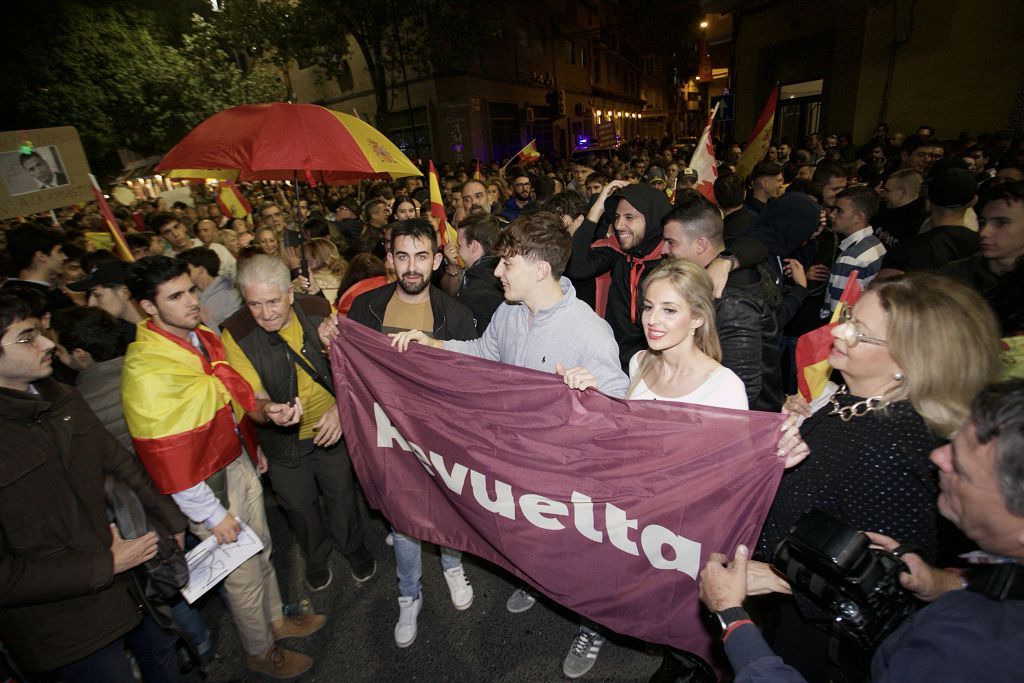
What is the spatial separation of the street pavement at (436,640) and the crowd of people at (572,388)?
126 millimetres

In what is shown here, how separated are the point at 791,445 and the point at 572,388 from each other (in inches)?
34.9

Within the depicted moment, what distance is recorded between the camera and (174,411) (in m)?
2.50

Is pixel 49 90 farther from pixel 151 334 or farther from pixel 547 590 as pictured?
pixel 547 590

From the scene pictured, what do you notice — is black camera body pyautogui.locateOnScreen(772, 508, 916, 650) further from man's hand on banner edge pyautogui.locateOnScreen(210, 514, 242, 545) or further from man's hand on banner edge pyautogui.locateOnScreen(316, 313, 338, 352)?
man's hand on banner edge pyautogui.locateOnScreen(210, 514, 242, 545)

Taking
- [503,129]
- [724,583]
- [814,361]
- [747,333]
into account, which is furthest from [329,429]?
[503,129]

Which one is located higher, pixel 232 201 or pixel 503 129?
pixel 503 129

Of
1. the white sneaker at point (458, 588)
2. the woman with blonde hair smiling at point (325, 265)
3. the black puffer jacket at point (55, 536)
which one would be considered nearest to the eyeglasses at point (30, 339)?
the black puffer jacket at point (55, 536)

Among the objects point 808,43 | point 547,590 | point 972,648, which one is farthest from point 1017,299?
point 808,43

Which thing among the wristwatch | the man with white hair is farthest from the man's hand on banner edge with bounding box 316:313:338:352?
the wristwatch

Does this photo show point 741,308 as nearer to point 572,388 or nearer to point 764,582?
point 572,388

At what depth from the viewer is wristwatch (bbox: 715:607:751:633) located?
60.1 inches

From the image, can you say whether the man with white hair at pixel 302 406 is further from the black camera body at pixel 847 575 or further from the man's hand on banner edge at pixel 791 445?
the black camera body at pixel 847 575

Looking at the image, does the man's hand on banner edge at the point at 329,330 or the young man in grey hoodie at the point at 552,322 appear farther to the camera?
the man's hand on banner edge at the point at 329,330

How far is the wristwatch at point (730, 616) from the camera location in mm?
1526
